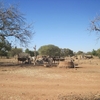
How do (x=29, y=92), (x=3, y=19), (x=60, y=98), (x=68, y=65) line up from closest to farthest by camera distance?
(x=60, y=98) → (x=29, y=92) → (x=68, y=65) → (x=3, y=19)

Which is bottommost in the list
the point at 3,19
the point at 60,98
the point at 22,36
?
the point at 60,98

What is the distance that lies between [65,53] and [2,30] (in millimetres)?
59906

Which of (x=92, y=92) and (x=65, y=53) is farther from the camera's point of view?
(x=65, y=53)

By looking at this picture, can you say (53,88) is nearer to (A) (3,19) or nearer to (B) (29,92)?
(B) (29,92)

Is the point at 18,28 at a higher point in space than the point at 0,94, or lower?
higher

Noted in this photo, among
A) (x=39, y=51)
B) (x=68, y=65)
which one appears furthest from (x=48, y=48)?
(x=68, y=65)

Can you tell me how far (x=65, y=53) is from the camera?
3366 inches

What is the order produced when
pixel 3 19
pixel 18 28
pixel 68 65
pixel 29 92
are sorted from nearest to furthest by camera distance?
pixel 29 92 → pixel 68 65 → pixel 3 19 → pixel 18 28

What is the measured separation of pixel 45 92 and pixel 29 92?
71 centimetres

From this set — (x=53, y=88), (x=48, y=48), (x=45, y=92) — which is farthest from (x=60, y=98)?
(x=48, y=48)

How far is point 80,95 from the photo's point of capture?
843 centimetres

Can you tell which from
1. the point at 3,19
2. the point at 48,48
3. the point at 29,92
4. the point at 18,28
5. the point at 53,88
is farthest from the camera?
the point at 48,48

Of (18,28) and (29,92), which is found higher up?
(18,28)

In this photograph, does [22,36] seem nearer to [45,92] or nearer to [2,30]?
[2,30]
